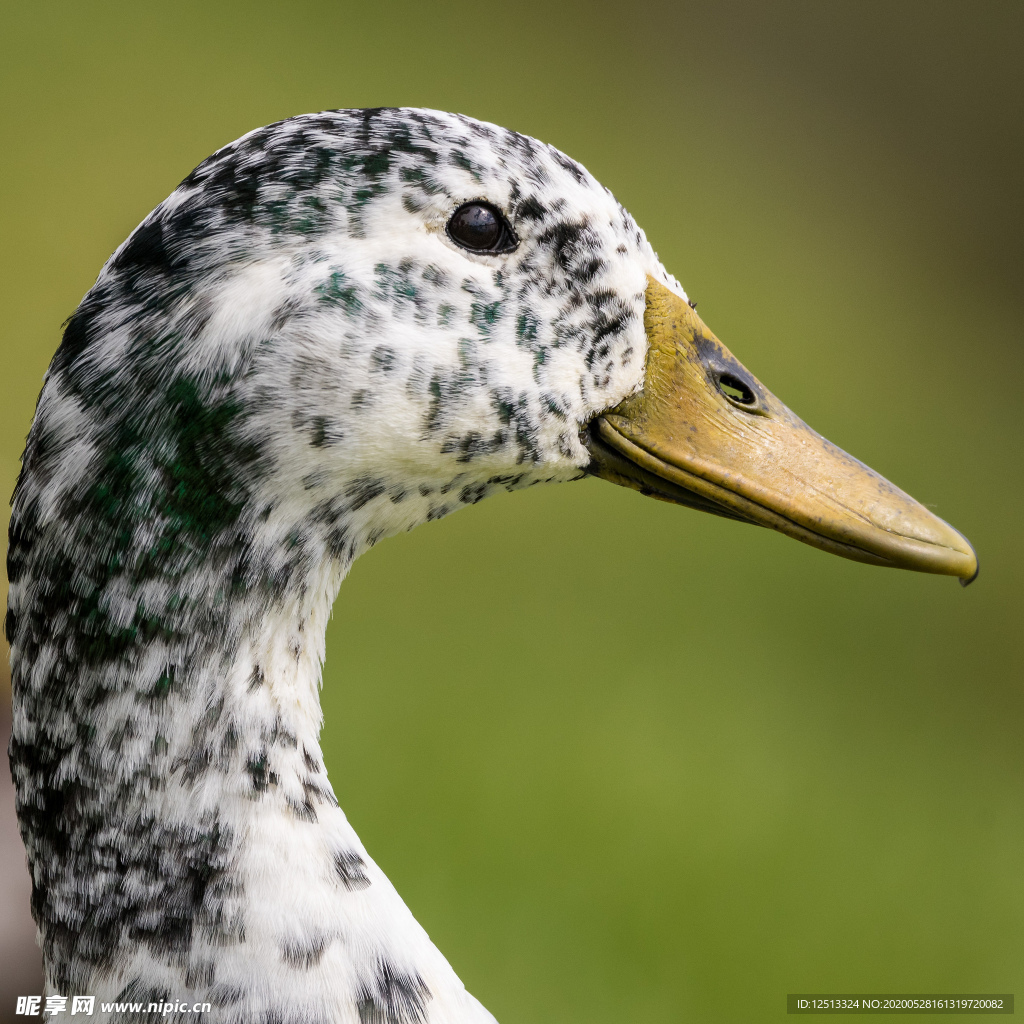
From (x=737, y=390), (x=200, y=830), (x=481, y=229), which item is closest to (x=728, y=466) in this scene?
(x=737, y=390)

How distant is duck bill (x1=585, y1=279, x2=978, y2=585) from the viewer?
555mm

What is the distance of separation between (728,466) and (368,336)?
0.20 meters

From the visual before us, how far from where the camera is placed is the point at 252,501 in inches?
18.4

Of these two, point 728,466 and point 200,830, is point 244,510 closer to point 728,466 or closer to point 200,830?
point 200,830

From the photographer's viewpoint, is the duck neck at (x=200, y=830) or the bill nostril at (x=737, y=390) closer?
the duck neck at (x=200, y=830)

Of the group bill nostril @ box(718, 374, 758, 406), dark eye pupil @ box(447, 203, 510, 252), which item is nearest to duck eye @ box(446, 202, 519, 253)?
dark eye pupil @ box(447, 203, 510, 252)

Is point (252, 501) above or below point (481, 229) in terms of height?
below

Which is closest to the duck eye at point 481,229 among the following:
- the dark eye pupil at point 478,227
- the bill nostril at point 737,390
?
the dark eye pupil at point 478,227

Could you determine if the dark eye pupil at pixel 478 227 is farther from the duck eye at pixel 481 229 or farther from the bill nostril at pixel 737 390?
the bill nostril at pixel 737 390

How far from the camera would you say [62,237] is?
2.06m

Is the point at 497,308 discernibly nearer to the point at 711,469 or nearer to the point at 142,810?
the point at 711,469

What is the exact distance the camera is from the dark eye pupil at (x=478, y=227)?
1.62ft

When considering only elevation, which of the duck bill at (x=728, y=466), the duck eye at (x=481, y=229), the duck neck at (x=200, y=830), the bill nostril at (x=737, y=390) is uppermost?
the duck eye at (x=481, y=229)

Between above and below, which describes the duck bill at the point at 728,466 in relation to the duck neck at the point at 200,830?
above
